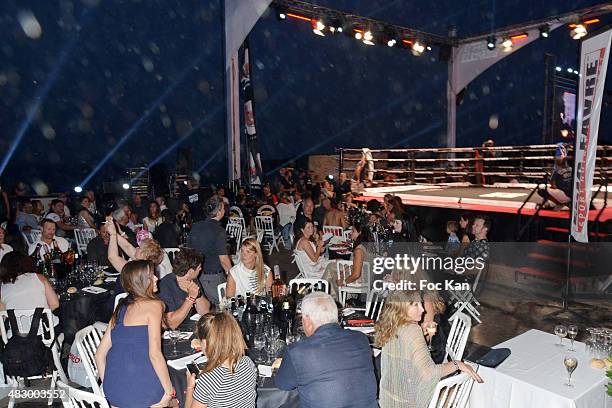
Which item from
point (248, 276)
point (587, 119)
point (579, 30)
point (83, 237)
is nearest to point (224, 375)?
point (248, 276)

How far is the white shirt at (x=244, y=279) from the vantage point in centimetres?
392

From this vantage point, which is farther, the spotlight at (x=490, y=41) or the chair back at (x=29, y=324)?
the spotlight at (x=490, y=41)

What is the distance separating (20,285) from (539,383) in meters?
3.29

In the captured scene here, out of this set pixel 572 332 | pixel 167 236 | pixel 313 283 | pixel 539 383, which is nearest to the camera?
pixel 539 383

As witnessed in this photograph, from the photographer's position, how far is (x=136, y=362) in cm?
249

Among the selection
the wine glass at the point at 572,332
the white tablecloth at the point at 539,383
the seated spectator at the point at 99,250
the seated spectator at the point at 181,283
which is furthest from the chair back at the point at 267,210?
the wine glass at the point at 572,332

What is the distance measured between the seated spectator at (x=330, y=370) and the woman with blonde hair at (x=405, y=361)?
319 millimetres

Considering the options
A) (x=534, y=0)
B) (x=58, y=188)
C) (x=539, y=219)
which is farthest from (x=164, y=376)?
(x=534, y=0)

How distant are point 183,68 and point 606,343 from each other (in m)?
13.7

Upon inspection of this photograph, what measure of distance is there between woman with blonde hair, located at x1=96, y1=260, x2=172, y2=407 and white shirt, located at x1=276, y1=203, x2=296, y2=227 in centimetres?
643

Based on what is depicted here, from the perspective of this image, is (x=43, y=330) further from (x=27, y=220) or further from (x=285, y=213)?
(x=285, y=213)

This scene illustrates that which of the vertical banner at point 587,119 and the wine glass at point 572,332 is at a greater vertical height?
the vertical banner at point 587,119

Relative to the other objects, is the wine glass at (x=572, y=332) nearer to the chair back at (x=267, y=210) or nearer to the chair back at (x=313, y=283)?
the chair back at (x=313, y=283)

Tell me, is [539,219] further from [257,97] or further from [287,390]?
[257,97]
